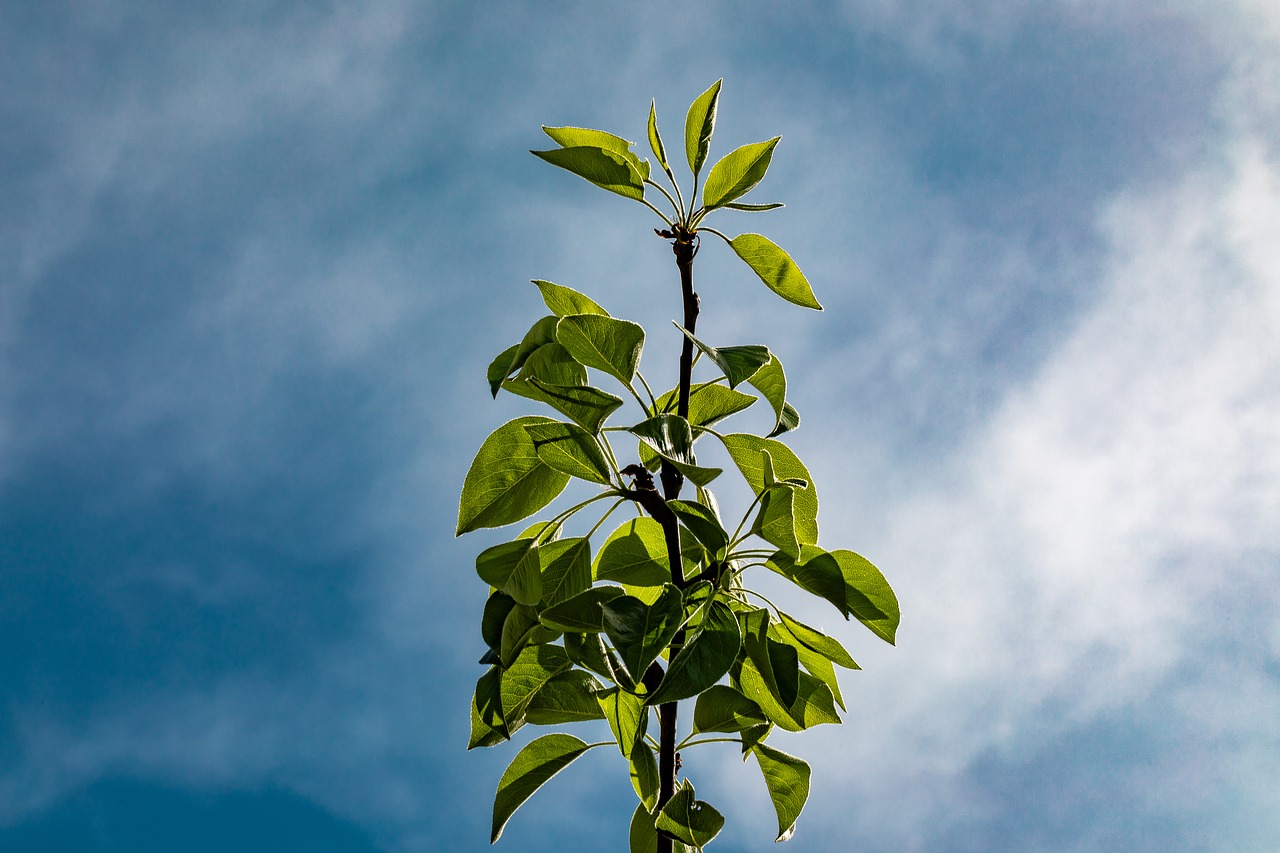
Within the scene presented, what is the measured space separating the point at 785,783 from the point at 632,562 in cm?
42

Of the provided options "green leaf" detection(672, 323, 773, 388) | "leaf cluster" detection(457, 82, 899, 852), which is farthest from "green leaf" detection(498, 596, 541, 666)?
"green leaf" detection(672, 323, 773, 388)

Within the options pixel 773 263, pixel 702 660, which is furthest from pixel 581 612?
pixel 773 263

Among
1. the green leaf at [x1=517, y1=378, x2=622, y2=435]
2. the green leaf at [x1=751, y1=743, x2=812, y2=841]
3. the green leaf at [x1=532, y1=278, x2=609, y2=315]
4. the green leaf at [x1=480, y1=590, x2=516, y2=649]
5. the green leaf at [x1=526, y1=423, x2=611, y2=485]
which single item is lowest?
the green leaf at [x1=751, y1=743, x2=812, y2=841]

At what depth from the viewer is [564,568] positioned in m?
1.52

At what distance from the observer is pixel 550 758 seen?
1611 millimetres

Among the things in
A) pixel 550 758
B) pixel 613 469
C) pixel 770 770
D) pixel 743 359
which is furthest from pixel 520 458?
pixel 770 770

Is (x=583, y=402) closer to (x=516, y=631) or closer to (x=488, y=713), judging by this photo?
(x=516, y=631)

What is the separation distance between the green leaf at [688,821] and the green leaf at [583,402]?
1.75 ft

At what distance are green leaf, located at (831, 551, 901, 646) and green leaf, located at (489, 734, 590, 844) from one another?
20.2 inches

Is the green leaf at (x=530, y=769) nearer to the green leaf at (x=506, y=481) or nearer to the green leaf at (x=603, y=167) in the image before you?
the green leaf at (x=506, y=481)

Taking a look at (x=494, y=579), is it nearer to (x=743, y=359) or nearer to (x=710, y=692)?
(x=710, y=692)

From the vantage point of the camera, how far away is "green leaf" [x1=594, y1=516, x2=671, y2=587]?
1532mm

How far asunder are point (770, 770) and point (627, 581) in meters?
0.38

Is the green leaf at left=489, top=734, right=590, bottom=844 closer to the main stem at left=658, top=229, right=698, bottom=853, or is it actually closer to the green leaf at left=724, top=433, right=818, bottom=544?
the main stem at left=658, top=229, right=698, bottom=853
